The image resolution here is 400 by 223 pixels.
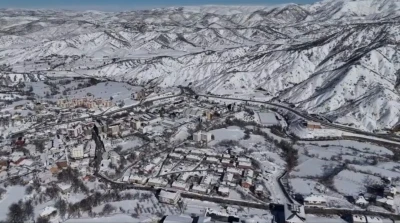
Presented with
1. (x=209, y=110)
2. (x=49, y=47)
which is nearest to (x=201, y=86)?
(x=209, y=110)

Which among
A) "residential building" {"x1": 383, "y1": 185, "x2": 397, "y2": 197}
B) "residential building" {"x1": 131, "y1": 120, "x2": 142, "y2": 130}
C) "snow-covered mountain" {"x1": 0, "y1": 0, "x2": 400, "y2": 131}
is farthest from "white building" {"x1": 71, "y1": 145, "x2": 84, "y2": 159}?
"snow-covered mountain" {"x1": 0, "y1": 0, "x2": 400, "y2": 131}

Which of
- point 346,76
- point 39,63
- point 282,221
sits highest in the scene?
point 39,63

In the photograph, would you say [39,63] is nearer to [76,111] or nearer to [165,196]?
[76,111]

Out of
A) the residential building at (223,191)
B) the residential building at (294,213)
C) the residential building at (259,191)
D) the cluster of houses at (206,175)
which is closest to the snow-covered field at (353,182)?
the residential building at (294,213)

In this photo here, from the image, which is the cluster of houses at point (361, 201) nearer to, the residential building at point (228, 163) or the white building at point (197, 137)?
the residential building at point (228, 163)

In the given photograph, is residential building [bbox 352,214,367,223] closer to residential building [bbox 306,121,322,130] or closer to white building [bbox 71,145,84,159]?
residential building [bbox 306,121,322,130]

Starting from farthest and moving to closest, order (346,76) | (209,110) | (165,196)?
(346,76), (209,110), (165,196)
